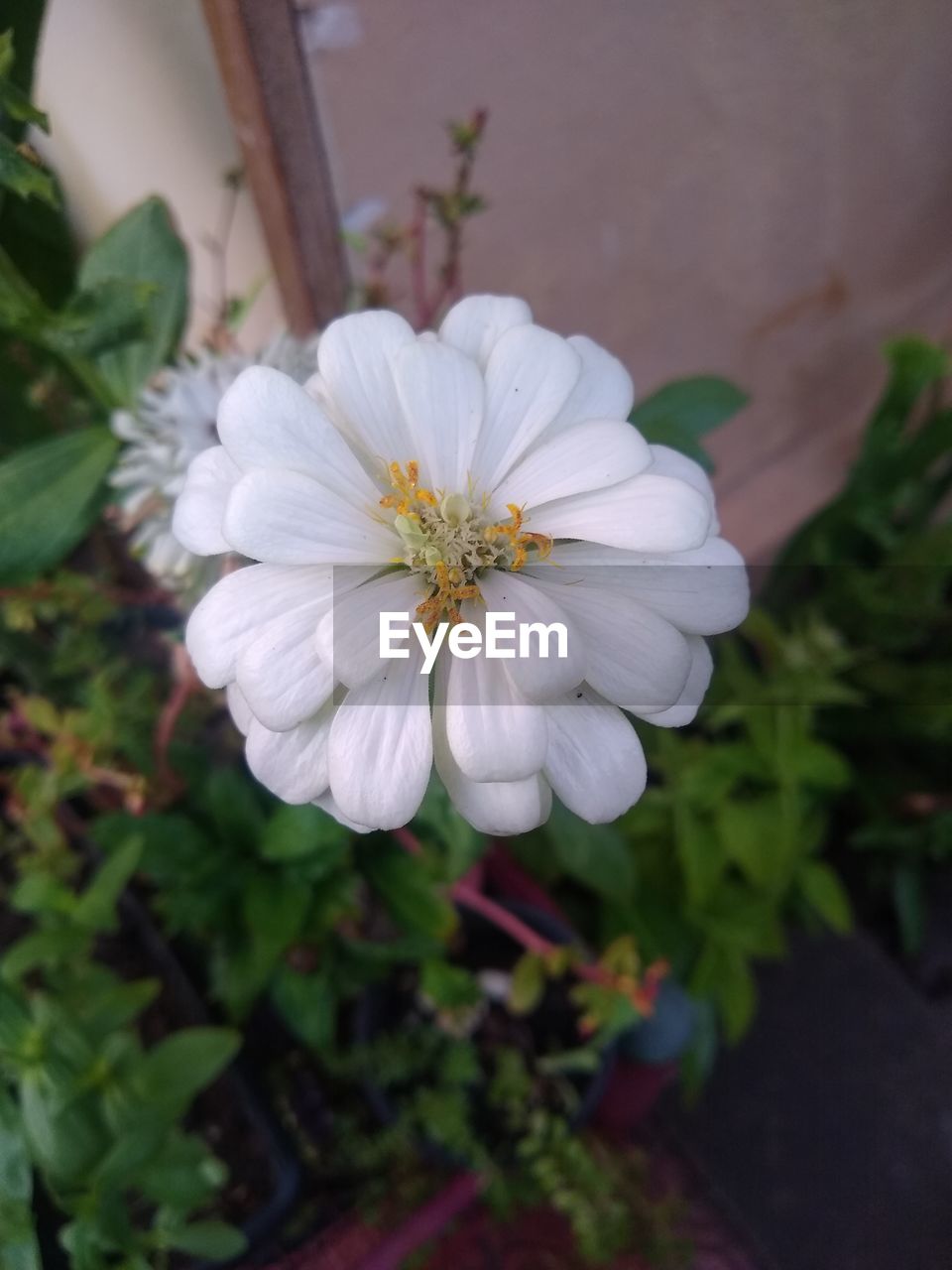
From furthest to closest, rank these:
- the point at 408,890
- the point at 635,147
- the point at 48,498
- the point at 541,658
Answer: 1. the point at 635,147
2. the point at 408,890
3. the point at 48,498
4. the point at 541,658

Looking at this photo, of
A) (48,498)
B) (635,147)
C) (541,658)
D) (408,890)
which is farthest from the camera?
(635,147)

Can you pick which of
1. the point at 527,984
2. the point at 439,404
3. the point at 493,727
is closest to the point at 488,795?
the point at 493,727

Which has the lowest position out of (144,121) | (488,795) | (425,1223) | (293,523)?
(425,1223)

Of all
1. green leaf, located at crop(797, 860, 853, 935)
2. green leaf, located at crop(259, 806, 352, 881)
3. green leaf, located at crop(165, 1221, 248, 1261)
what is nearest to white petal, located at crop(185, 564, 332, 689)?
green leaf, located at crop(259, 806, 352, 881)

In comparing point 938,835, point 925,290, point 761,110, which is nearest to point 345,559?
point 761,110

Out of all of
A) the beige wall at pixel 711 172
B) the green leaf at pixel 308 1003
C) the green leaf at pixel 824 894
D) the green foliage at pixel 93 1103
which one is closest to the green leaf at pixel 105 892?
the green foliage at pixel 93 1103

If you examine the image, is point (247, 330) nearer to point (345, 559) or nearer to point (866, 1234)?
point (345, 559)

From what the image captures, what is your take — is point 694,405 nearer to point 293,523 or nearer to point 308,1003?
point 293,523

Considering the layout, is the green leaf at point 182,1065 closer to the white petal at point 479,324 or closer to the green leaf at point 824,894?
the white petal at point 479,324
